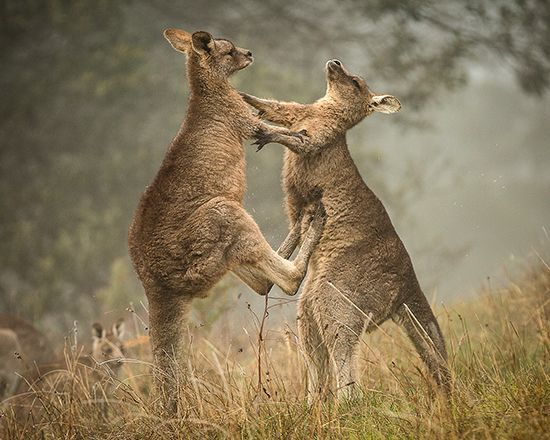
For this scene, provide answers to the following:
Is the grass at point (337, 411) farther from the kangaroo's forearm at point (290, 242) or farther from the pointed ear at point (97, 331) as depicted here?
the pointed ear at point (97, 331)

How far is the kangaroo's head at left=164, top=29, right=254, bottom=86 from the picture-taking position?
5531mm

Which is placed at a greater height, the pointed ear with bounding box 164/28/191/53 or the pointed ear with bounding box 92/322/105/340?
the pointed ear with bounding box 164/28/191/53

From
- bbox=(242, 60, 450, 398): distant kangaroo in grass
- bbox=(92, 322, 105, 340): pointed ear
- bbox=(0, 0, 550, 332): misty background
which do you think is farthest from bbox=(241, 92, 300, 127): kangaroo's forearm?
bbox=(0, 0, 550, 332): misty background

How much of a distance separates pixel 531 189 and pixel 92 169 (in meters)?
32.1

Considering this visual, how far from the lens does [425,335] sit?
17.0 feet

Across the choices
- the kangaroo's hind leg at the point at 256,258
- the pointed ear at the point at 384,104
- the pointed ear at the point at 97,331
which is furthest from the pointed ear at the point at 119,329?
the pointed ear at the point at 384,104

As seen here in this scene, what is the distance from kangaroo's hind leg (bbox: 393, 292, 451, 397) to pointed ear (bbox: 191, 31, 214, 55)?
2.15m

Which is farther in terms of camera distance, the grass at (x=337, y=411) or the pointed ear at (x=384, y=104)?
the pointed ear at (x=384, y=104)

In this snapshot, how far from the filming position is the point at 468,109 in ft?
152

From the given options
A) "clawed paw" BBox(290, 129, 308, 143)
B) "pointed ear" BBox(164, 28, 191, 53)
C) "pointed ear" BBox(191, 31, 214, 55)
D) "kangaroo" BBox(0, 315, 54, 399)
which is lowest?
"kangaroo" BBox(0, 315, 54, 399)

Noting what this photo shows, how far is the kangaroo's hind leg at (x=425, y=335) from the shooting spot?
507 cm

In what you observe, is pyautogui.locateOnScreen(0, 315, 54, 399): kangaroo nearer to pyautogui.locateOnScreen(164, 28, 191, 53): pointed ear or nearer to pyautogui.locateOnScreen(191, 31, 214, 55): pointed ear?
pyautogui.locateOnScreen(164, 28, 191, 53): pointed ear

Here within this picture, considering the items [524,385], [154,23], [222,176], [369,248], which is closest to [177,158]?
[222,176]

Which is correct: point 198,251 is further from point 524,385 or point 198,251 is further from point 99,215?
point 99,215
